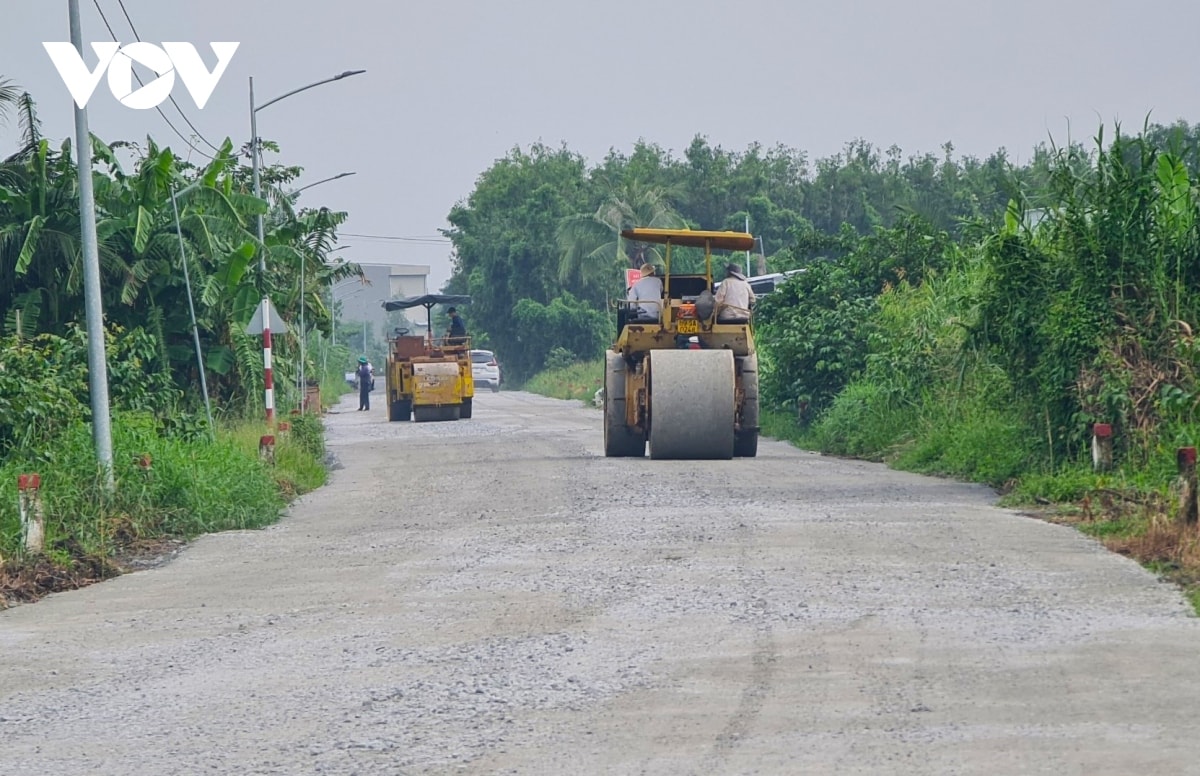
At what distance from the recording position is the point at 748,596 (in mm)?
10148

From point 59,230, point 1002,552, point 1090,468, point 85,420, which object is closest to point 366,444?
point 59,230

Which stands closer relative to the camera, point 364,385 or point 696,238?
point 696,238

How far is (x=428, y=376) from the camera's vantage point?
1534 inches

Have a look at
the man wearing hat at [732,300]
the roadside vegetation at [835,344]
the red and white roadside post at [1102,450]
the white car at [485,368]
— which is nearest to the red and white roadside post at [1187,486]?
the roadside vegetation at [835,344]

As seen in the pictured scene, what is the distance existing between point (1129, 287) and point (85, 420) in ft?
34.8

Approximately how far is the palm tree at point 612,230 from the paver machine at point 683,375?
3835 centimetres

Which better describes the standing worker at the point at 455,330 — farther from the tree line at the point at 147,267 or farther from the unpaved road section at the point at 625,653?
the unpaved road section at the point at 625,653

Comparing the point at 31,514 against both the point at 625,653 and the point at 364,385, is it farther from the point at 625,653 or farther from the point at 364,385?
the point at 364,385

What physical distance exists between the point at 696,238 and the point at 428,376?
1823 centimetres

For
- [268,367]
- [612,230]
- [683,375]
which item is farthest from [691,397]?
[612,230]

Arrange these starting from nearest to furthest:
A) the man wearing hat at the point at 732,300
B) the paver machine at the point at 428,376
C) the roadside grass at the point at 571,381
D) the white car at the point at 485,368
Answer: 1. the man wearing hat at the point at 732,300
2. the paver machine at the point at 428,376
3. the roadside grass at the point at 571,381
4. the white car at the point at 485,368

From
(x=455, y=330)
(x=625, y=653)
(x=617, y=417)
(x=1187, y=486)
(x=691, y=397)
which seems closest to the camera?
(x=625, y=653)

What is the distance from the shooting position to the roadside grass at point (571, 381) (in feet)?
206

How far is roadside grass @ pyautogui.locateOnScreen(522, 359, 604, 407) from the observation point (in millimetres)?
62719
